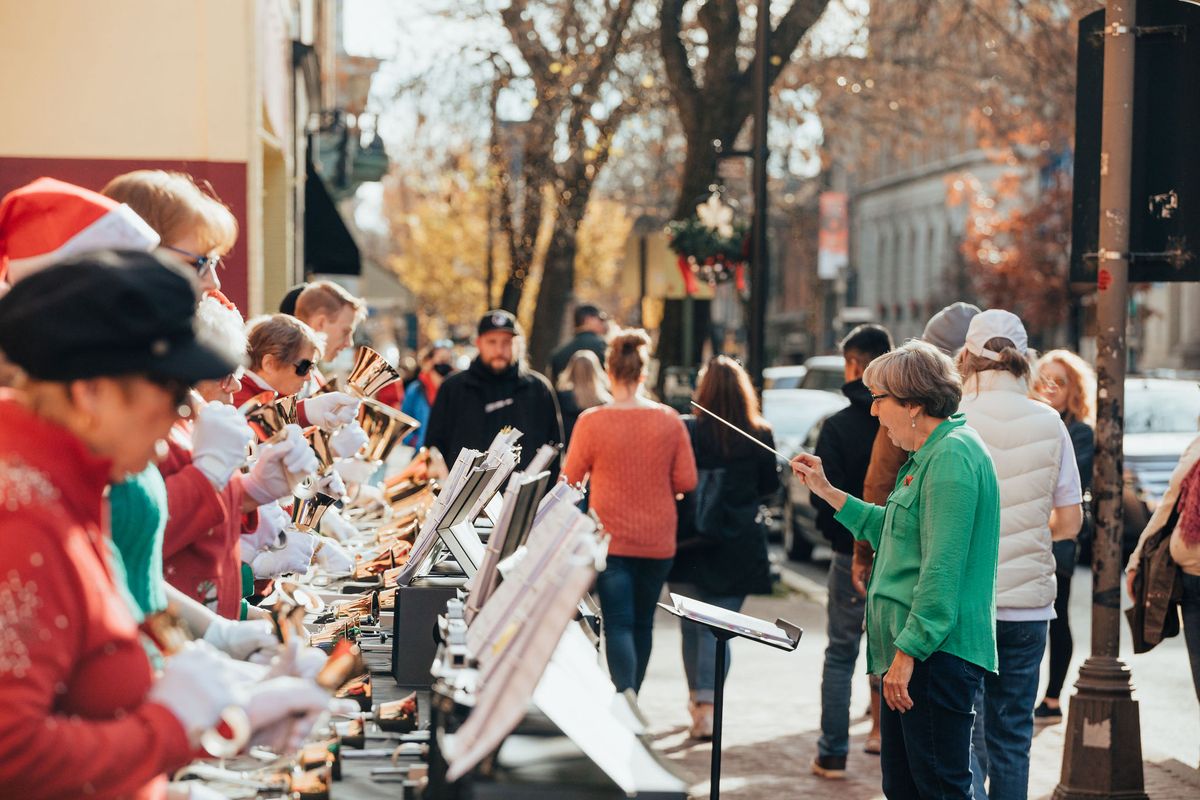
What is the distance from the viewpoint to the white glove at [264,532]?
14.4 feet

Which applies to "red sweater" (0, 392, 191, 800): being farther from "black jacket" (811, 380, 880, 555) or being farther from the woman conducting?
"black jacket" (811, 380, 880, 555)

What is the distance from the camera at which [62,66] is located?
8734 millimetres

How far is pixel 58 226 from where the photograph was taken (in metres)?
3.02

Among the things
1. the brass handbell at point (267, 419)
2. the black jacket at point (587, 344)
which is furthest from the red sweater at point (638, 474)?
the black jacket at point (587, 344)

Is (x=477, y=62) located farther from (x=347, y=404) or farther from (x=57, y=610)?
(x=57, y=610)

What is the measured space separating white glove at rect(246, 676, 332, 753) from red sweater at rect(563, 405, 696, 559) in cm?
526

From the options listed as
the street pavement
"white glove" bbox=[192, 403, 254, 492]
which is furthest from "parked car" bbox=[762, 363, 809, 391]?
"white glove" bbox=[192, 403, 254, 492]

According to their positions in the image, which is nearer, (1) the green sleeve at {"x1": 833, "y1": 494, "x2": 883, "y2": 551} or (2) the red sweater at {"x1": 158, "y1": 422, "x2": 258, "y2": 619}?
(2) the red sweater at {"x1": 158, "y1": 422, "x2": 258, "y2": 619}

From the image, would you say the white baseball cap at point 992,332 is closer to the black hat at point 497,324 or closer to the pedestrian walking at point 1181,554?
the pedestrian walking at point 1181,554

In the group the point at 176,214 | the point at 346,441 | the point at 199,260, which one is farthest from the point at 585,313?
the point at 176,214

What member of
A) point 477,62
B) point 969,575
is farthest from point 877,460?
point 477,62

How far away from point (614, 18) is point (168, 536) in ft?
49.8

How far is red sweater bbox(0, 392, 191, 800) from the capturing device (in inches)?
81.5

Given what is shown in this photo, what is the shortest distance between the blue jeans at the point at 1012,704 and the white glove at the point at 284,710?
390cm
